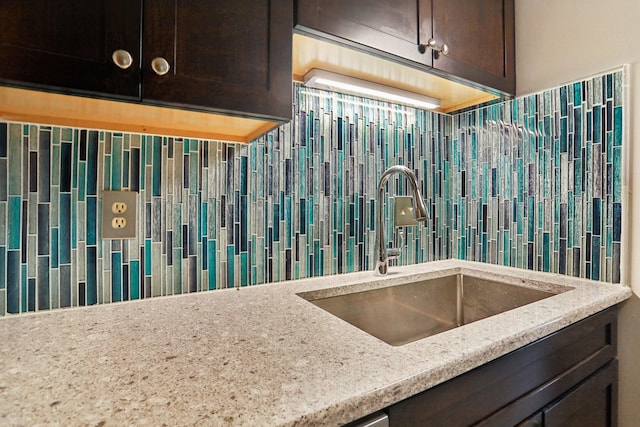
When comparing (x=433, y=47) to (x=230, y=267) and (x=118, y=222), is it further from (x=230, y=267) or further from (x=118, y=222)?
(x=118, y=222)

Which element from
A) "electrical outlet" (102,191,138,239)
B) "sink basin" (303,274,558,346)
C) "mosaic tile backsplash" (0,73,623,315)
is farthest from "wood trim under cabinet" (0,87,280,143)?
"sink basin" (303,274,558,346)

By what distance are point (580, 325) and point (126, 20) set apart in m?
1.24

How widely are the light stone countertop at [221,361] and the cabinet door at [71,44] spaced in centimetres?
46

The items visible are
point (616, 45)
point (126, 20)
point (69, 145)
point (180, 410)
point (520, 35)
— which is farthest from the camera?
point (520, 35)

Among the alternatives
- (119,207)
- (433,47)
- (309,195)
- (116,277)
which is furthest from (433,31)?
(116,277)

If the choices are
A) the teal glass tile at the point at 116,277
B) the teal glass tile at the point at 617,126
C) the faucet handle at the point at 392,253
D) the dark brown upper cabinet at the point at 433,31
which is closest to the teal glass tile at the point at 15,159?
the teal glass tile at the point at 116,277

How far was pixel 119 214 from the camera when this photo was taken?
2.92 ft

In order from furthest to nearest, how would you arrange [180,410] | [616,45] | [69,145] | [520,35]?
[520,35] → [616,45] → [69,145] → [180,410]

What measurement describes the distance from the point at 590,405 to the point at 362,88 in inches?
46.2

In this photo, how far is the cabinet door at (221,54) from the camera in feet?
2.15

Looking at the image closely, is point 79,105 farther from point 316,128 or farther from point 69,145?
point 316,128

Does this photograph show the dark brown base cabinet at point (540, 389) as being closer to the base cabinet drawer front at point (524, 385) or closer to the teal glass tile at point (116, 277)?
the base cabinet drawer front at point (524, 385)

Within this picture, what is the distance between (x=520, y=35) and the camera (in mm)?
1363

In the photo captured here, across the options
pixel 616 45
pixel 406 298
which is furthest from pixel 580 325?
pixel 616 45
